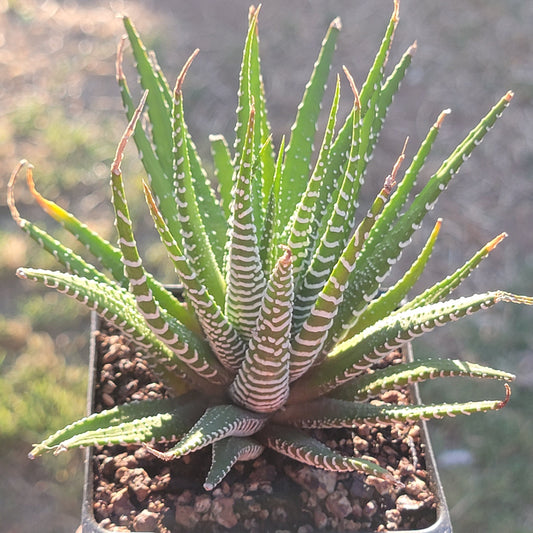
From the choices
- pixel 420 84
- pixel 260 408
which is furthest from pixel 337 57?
pixel 260 408

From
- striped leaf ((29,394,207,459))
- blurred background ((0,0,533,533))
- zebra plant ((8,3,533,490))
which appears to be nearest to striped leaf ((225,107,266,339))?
zebra plant ((8,3,533,490))

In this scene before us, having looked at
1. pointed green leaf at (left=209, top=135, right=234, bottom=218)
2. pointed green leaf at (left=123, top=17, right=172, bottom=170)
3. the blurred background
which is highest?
pointed green leaf at (left=123, top=17, right=172, bottom=170)

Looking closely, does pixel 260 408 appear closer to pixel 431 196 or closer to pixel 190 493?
pixel 190 493

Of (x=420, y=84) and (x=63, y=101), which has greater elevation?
(x=420, y=84)

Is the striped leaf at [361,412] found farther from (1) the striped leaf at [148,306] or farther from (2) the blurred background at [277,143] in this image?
(2) the blurred background at [277,143]

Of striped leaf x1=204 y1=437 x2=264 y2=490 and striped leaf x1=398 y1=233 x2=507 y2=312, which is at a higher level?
striped leaf x1=398 y1=233 x2=507 y2=312

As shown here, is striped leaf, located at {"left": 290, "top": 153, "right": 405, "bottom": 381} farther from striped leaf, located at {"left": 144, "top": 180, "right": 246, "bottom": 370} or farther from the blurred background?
the blurred background

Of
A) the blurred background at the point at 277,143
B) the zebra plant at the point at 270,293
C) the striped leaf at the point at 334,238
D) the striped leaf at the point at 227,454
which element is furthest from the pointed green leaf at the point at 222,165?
the blurred background at the point at 277,143
